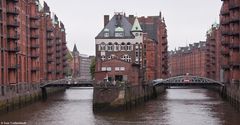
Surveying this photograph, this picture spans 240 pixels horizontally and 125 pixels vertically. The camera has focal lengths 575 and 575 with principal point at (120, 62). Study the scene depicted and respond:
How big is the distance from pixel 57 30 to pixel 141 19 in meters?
22.5

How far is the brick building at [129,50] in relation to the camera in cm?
7625

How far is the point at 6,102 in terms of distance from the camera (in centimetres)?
5969

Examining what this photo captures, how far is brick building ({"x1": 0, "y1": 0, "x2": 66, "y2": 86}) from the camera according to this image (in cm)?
7106

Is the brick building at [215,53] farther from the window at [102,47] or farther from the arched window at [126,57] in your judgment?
the window at [102,47]

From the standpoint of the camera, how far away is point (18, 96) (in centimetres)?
6756

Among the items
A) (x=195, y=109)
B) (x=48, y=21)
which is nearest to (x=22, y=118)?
(x=195, y=109)

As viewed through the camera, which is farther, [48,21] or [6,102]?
[48,21]

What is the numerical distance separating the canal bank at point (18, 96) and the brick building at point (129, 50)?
9.74 meters

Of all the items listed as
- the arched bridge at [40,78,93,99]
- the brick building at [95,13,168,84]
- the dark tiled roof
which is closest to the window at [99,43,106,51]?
the brick building at [95,13,168,84]

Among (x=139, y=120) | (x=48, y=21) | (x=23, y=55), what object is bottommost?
(x=139, y=120)

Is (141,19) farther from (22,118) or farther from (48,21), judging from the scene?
(22,118)

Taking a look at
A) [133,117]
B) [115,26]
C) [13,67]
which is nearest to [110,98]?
[133,117]

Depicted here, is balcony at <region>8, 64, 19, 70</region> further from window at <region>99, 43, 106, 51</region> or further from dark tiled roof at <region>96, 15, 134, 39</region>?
Result: dark tiled roof at <region>96, 15, 134, 39</region>

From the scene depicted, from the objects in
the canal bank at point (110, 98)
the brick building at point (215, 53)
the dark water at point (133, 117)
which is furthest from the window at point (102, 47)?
the brick building at point (215, 53)
